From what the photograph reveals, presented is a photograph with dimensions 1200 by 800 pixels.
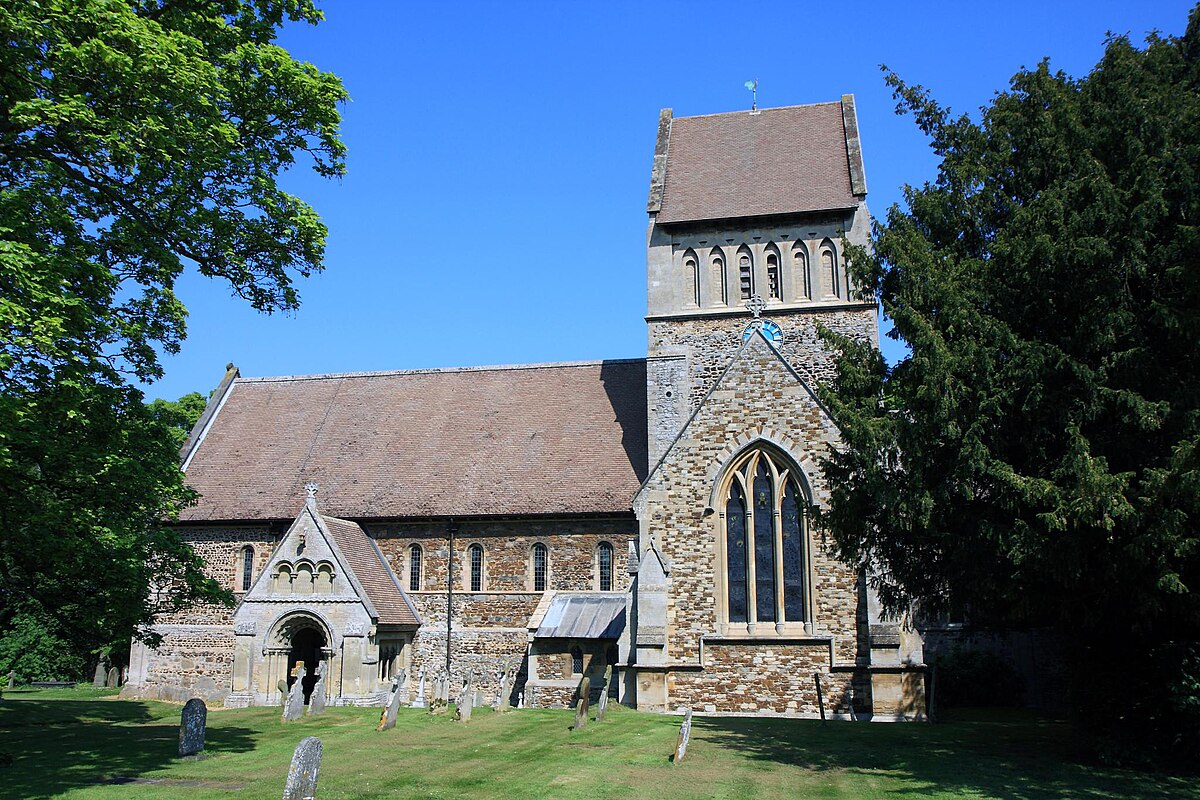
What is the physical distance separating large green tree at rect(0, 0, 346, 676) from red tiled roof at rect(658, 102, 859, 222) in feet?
55.9

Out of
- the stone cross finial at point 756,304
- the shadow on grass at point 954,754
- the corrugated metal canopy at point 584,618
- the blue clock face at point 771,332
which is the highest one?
the stone cross finial at point 756,304

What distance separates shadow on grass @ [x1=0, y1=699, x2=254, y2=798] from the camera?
14.7 meters

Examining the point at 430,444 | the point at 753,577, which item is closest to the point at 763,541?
the point at 753,577

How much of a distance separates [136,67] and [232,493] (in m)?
20.5

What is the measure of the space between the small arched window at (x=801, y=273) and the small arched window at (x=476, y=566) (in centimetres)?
1228

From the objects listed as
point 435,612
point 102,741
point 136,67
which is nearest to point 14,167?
point 136,67

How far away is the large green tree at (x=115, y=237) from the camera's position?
43.3 feet

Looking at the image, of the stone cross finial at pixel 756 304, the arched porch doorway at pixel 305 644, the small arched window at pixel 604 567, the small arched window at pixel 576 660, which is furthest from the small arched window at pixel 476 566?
the stone cross finial at pixel 756 304

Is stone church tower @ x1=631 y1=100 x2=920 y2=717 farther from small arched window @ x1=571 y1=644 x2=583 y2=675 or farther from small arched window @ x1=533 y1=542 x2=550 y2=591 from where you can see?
small arched window @ x1=533 y1=542 x2=550 y2=591

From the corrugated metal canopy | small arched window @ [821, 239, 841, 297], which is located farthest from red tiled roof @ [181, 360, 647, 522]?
small arched window @ [821, 239, 841, 297]

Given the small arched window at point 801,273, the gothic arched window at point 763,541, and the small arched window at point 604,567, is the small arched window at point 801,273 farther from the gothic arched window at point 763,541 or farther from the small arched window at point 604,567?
the small arched window at point 604,567

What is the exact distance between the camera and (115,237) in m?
15.3

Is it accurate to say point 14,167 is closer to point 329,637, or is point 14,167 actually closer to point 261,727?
point 261,727

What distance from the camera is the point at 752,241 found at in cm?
3109
